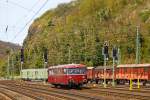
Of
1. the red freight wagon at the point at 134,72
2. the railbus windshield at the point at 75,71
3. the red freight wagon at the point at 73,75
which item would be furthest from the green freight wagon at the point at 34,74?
the railbus windshield at the point at 75,71

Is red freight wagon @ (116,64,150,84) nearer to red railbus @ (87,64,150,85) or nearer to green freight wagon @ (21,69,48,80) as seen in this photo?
red railbus @ (87,64,150,85)

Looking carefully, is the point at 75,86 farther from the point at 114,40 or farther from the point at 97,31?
the point at 97,31

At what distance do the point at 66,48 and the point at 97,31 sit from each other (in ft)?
29.5

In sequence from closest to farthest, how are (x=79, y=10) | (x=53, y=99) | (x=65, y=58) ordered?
(x=53, y=99) < (x=65, y=58) < (x=79, y=10)

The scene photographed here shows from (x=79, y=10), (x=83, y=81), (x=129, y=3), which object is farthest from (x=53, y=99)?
(x=79, y=10)

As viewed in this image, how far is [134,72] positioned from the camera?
66500 millimetres

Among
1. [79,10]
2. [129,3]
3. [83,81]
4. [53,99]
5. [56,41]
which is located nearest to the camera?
[53,99]

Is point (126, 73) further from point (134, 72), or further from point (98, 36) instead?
point (98, 36)

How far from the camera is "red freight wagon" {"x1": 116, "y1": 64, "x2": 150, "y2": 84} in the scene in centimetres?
6250

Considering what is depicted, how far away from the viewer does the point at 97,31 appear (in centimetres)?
11512

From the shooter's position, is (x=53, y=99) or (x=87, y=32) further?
(x=87, y=32)

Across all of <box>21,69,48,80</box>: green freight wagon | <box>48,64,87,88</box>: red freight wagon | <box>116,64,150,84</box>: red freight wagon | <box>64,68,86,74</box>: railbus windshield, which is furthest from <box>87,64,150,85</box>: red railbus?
<box>21,69,48,80</box>: green freight wagon

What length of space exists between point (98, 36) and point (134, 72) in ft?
147

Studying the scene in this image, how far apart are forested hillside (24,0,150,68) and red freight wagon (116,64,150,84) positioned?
21360mm
